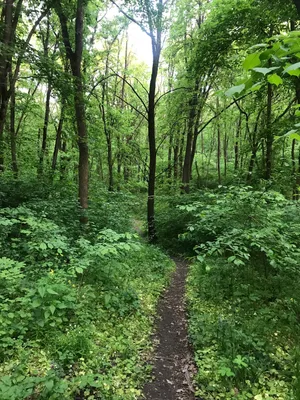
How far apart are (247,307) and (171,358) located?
1897 millimetres

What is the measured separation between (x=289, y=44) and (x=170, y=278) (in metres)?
6.86

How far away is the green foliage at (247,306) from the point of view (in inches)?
128

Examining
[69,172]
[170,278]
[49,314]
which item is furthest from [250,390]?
[69,172]

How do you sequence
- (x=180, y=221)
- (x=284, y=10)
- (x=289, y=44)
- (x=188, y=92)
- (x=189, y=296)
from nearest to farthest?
1. (x=289, y=44)
2. (x=284, y=10)
3. (x=189, y=296)
4. (x=180, y=221)
5. (x=188, y=92)

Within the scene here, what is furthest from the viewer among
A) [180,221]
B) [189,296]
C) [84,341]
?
[180,221]

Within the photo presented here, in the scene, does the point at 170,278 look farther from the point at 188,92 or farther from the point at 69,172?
the point at 69,172

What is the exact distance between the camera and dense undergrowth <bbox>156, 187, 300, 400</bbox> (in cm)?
325

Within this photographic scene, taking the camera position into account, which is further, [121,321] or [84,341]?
[121,321]

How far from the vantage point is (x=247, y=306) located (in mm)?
5000

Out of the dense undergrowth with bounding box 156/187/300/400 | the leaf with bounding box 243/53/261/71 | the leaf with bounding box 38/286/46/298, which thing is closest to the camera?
the leaf with bounding box 243/53/261/71

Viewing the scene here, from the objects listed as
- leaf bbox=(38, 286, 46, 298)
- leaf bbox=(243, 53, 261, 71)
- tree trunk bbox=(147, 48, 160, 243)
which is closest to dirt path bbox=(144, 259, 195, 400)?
leaf bbox=(38, 286, 46, 298)

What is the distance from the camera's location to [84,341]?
3631mm

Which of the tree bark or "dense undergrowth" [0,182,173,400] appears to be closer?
"dense undergrowth" [0,182,173,400]

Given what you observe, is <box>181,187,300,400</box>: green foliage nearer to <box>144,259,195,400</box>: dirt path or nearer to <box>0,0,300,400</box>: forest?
<box>0,0,300,400</box>: forest
